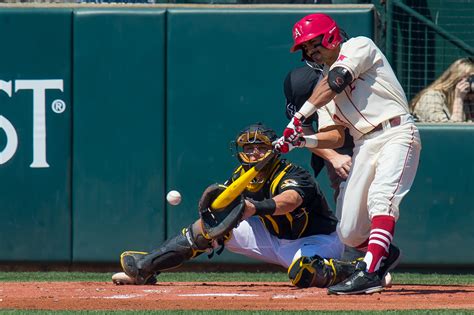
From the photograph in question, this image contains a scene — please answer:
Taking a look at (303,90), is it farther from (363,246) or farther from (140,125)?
(140,125)

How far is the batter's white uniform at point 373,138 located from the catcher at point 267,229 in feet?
1.06

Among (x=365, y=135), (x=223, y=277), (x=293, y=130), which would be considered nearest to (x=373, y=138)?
(x=365, y=135)

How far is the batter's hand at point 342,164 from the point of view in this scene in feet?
21.2

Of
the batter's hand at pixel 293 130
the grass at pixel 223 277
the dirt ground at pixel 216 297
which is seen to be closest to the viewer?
the dirt ground at pixel 216 297

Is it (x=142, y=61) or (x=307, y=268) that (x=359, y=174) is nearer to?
(x=307, y=268)

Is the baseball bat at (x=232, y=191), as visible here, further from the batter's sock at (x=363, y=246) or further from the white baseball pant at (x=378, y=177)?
the batter's sock at (x=363, y=246)

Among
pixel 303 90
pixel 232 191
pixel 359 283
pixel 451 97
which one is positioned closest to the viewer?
pixel 359 283

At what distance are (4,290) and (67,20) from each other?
8.15ft

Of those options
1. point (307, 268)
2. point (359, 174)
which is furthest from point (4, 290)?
point (359, 174)

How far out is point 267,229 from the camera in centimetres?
675

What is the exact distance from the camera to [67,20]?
811cm

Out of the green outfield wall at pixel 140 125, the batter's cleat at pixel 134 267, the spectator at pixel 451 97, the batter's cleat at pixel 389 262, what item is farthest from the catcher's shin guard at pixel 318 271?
the spectator at pixel 451 97

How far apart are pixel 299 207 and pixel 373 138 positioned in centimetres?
75

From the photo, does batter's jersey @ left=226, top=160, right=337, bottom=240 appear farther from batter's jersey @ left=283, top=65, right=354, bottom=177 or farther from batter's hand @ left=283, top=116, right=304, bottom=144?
batter's hand @ left=283, top=116, right=304, bottom=144
